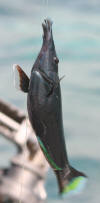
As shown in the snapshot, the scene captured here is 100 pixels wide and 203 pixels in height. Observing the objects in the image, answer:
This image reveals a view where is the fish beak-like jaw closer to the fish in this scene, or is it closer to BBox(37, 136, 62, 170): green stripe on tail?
the fish

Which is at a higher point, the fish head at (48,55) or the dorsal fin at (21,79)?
the fish head at (48,55)

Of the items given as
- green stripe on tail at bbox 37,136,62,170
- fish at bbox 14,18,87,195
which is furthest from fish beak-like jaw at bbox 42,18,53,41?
green stripe on tail at bbox 37,136,62,170

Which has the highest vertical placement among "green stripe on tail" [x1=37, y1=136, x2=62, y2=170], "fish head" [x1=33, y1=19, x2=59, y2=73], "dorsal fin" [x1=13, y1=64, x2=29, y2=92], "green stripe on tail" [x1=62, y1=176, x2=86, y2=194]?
"fish head" [x1=33, y1=19, x2=59, y2=73]

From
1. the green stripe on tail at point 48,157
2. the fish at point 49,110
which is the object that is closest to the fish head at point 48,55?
the fish at point 49,110

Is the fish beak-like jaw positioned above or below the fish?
above

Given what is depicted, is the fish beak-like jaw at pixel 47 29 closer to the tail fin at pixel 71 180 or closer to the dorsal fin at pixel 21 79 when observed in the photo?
the dorsal fin at pixel 21 79

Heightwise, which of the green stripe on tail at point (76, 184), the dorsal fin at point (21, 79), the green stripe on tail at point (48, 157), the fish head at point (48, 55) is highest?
the fish head at point (48, 55)

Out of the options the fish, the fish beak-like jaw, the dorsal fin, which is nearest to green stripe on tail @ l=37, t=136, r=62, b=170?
the fish

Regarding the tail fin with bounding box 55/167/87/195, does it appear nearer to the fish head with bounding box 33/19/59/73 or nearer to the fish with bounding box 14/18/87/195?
the fish with bounding box 14/18/87/195

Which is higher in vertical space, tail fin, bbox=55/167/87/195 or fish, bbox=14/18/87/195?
fish, bbox=14/18/87/195
